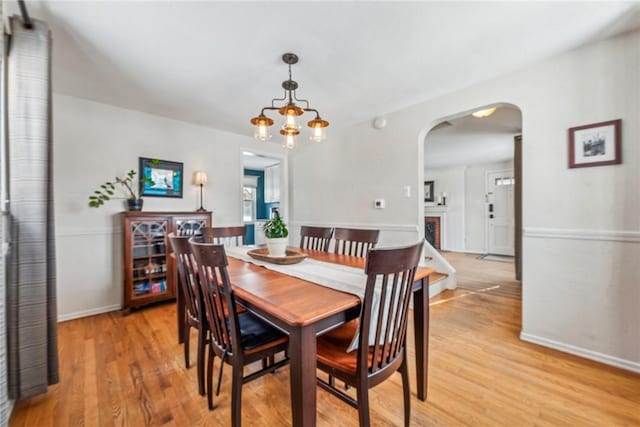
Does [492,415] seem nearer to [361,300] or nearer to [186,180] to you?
[361,300]

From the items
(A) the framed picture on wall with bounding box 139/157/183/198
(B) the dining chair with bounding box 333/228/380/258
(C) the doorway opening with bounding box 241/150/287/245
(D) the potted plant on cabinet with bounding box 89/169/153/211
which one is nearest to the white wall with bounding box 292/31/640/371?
(B) the dining chair with bounding box 333/228/380/258

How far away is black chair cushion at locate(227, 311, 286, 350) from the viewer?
1.27m

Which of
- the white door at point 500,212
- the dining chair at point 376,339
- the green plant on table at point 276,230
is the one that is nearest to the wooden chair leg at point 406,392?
the dining chair at point 376,339

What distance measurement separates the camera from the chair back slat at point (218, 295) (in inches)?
44.3

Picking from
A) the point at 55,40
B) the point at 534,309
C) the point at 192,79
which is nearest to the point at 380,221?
the point at 534,309

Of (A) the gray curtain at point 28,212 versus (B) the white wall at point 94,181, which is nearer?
(A) the gray curtain at point 28,212

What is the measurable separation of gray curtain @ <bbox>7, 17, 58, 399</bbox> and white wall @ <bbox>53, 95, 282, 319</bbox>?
1.49m

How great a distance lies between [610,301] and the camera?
1856 mm

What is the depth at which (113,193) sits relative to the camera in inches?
116

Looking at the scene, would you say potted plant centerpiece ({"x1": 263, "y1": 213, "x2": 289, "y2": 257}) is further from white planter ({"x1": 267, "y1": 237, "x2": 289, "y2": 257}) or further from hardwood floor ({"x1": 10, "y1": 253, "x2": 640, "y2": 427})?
hardwood floor ({"x1": 10, "y1": 253, "x2": 640, "y2": 427})

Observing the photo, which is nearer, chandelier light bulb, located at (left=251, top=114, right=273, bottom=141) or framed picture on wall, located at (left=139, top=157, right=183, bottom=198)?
chandelier light bulb, located at (left=251, top=114, right=273, bottom=141)

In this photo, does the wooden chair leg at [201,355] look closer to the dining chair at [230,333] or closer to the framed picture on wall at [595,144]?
the dining chair at [230,333]

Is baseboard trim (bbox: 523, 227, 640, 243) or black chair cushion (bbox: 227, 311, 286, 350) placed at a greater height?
baseboard trim (bbox: 523, 227, 640, 243)

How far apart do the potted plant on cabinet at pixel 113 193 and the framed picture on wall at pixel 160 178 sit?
0.07 m
